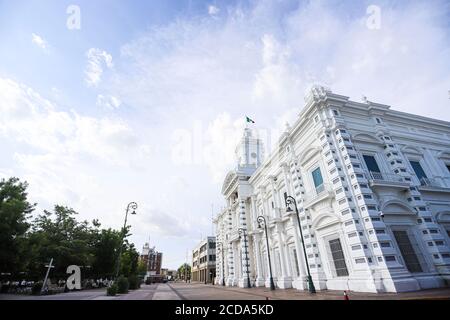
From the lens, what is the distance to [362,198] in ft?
43.9

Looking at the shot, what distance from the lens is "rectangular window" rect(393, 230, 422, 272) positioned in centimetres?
1294

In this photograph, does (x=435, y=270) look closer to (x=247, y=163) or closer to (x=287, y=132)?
(x=287, y=132)

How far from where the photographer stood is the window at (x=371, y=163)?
15.8 meters

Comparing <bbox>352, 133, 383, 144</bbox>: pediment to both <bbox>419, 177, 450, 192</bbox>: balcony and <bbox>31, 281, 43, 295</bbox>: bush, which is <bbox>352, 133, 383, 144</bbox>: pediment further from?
<bbox>31, 281, 43, 295</bbox>: bush

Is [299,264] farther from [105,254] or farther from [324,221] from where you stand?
[105,254]

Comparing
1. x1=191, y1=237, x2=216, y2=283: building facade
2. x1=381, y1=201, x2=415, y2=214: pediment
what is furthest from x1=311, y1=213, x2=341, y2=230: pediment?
x1=191, y1=237, x2=216, y2=283: building facade

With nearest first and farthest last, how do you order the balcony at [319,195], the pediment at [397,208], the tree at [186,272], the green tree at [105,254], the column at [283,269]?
the pediment at [397,208], the balcony at [319,195], the column at [283,269], the green tree at [105,254], the tree at [186,272]

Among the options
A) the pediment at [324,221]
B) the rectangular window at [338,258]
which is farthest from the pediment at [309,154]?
the rectangular window at [338,258]

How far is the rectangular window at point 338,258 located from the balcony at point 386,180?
449 centimetres

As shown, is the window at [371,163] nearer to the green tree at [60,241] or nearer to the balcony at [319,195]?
the balcony at [319,195]

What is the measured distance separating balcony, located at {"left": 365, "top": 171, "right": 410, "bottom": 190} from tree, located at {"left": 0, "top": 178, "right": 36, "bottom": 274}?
2580 centimetres

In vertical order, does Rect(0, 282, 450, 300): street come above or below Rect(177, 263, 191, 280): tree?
below
